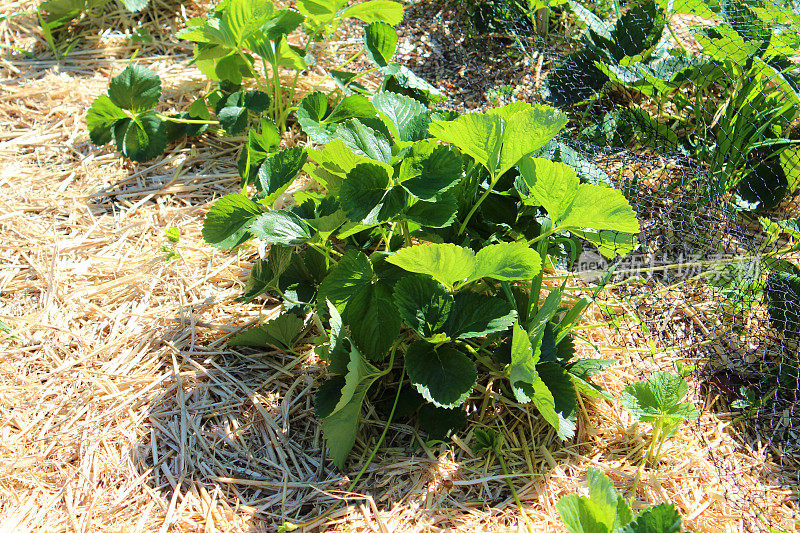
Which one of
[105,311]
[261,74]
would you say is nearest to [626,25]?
[261,74]

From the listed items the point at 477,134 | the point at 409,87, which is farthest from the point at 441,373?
the point at 409,87

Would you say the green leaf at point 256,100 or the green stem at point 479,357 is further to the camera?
the green leaf at point 256,100

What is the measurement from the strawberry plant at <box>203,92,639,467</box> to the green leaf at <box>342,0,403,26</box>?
52 centimetres

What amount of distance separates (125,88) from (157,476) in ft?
3.64

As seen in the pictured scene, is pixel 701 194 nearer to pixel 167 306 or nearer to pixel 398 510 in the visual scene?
pixel 398 510

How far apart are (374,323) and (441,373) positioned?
0.15m

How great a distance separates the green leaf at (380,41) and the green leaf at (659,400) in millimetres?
1077

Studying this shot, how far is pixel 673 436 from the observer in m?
1.33

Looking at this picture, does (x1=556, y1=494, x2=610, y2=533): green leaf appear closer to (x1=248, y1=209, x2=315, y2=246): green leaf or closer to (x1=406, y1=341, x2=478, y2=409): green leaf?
(x1=406, y1=341, x2=478, y2=409): green leaf

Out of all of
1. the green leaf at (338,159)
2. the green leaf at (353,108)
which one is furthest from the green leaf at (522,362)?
the green leaf at (353,108)

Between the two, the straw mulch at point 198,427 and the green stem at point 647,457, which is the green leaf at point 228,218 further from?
the green stem at point 647,457

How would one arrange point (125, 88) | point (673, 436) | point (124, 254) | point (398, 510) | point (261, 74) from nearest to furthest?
point (398, 510) → point (673, 436) → point (124, 254) → point (125, 88) → point (261, 74)

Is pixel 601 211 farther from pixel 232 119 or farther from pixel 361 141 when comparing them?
pixel 232 119

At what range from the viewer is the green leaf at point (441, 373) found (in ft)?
3.68
